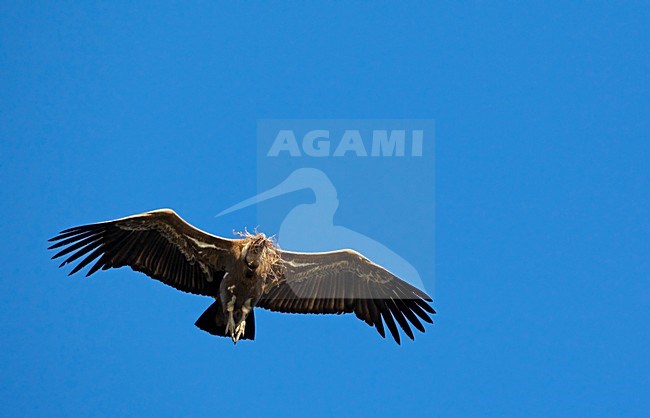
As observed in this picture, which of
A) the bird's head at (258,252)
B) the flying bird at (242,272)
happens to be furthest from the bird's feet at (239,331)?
the bird's head at (258,252)

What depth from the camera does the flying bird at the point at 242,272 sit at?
17625mm

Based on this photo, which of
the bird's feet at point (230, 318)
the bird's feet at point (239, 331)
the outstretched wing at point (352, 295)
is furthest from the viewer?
the outstretched wing at point (352, 295)

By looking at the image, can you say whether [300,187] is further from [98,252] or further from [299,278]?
[98,252]

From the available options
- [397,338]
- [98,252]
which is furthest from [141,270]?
[397,338]

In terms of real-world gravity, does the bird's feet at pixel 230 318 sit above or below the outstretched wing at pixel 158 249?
below

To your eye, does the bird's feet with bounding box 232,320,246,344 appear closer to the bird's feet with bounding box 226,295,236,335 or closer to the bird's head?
the bird's feet with bounding box 226,295,236,335

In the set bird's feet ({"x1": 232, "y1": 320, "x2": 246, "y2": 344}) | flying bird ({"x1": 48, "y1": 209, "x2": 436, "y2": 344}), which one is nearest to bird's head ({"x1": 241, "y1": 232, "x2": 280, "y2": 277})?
flying bird ({"x1": 48, "y1": 209, "x2": 436, "y2": 344})

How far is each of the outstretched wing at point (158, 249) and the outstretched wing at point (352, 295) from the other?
4.29 feet

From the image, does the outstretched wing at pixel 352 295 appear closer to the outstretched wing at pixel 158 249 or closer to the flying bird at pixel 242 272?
the flying bird at pixel 242 272

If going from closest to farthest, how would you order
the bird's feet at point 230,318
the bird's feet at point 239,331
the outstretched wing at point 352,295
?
1. the bird's feet at point 239,331
2. the bird's feet at point 230,318
3. the outstretched wing at point 352,295

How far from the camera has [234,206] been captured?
747 inches

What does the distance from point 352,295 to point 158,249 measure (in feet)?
12.5

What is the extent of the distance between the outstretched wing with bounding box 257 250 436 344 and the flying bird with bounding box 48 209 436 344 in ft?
0.06

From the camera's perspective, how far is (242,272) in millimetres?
17562
